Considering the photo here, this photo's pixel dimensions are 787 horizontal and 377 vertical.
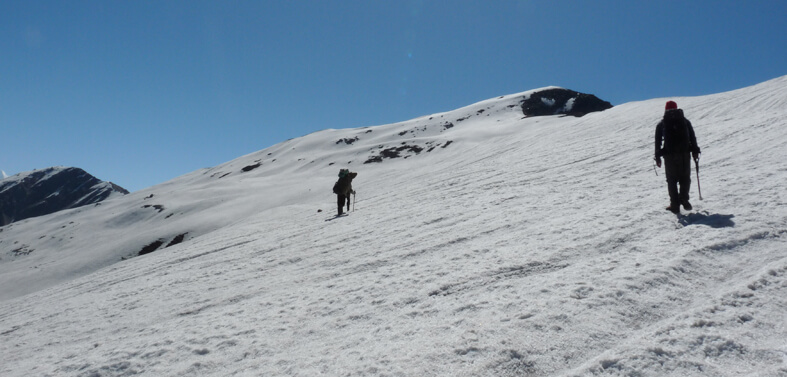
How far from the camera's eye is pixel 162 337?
5.32 meters

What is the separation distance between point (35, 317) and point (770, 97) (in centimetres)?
2713

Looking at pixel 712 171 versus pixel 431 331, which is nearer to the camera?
pixel 431 331

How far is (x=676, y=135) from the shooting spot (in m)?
7.35

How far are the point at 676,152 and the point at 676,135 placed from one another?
34cm

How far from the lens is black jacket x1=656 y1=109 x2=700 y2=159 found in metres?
7.27

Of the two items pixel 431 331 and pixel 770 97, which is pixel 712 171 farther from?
pixel 770 97

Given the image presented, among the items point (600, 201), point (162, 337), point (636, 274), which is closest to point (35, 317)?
point (162, 337)

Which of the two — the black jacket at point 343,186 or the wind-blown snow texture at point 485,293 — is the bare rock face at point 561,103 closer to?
the black jacket at point 343,186

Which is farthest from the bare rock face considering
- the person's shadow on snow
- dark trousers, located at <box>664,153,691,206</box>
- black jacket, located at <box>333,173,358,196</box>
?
the person's shadow on snow

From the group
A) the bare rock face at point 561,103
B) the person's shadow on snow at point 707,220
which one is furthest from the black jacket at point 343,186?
the bare rock face at point 561,103

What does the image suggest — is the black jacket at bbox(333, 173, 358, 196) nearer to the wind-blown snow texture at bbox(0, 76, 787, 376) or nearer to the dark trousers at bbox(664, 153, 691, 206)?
the wind-blown snow texture at bbox(0, 76, 787, 376)

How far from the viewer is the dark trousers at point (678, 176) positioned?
687 centimetres

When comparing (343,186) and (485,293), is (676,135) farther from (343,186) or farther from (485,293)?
(343,186)

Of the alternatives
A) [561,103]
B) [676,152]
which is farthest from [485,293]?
[561,103]
